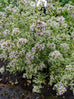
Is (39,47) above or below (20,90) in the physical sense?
above

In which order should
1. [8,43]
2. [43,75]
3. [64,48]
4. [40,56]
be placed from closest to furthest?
[8,43]
[64,48]
[40,56]
[43,75]

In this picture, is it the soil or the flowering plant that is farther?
the soil

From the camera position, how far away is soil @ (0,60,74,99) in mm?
2400

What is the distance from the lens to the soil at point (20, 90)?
2.40 m

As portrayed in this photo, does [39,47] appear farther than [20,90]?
No

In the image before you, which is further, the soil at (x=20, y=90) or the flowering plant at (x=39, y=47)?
the soil at (x=20, y=90)

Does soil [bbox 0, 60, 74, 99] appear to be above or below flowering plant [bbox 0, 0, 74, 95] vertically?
below

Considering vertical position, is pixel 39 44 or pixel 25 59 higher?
pixel 39 44

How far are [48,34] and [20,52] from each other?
16.5 inches

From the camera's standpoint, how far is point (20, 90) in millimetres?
2490

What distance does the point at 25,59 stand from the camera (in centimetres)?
227

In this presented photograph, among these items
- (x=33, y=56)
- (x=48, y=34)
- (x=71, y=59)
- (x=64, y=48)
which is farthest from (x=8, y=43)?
(x=71, y=59)

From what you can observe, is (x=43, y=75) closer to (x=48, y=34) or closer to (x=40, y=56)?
(x=40, y=56)

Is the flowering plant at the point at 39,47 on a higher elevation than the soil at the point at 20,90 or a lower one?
higher
